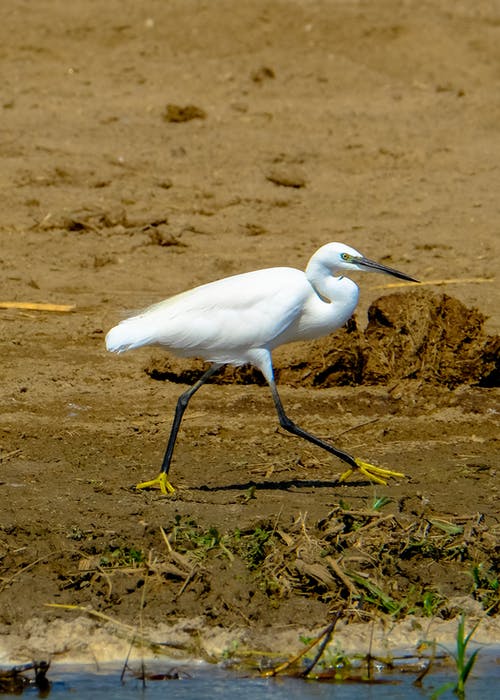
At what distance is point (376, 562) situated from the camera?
5398mm

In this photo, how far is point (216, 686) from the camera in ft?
16.0

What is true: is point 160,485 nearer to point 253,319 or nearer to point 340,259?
point 253,319

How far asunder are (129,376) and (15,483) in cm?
171

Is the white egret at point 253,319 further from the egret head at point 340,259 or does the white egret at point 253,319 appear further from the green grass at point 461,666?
the green grass at point 461,666

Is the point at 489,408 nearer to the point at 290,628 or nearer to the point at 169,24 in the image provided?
the point at 290,628

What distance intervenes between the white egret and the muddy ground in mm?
461

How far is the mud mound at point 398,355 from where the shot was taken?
7496mm

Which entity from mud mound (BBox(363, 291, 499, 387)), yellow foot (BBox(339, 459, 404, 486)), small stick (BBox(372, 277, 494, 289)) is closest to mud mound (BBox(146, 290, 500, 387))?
mud mound (BBox(363, 291, 499, 387))

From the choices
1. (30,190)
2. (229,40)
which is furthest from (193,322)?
(229,40)

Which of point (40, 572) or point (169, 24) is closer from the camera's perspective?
point (40, 572)

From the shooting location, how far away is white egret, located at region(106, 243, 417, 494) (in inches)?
245

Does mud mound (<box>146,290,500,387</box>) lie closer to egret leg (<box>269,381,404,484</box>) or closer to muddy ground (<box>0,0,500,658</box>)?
muddy ground (<box>0,0,500,658</box>)

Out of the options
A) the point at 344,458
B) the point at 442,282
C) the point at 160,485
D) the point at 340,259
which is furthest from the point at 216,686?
the point at 442,282

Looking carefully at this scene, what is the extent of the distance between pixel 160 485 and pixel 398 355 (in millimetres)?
2022
